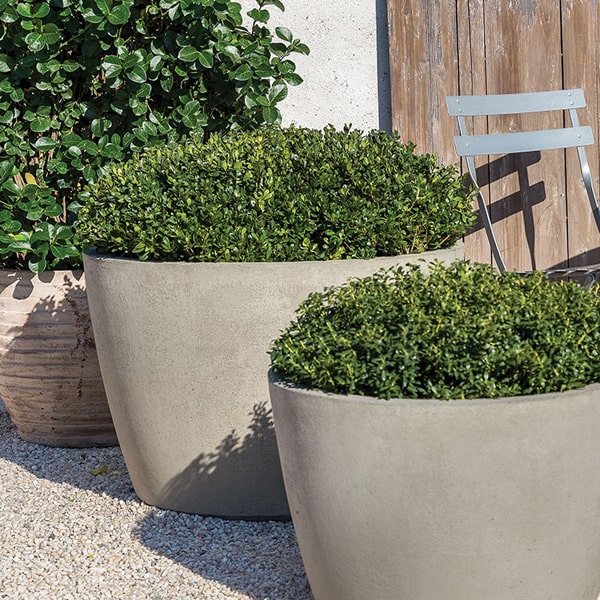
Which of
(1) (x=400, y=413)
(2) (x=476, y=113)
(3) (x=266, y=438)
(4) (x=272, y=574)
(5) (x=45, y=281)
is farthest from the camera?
(2) (x=476, y=113)

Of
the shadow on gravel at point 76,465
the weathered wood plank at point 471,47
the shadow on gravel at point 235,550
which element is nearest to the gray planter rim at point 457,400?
the shadow on gravel at point 235,550

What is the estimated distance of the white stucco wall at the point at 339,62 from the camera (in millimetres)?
4566

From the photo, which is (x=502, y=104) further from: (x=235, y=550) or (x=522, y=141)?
(x=235, y=550)

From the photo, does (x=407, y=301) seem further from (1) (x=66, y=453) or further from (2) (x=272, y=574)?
Answer: (1) (x=66, y=453)

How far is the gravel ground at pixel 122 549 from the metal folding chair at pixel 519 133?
173cm

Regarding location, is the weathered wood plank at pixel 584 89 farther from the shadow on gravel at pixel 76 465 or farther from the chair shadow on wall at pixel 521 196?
the shadow on gravel at pixel 76 465

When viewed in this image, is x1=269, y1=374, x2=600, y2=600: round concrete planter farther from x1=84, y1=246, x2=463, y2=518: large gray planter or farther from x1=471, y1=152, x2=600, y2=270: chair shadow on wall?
x1=471, y1=152, x2=600, y2=270: chair shadow on wall

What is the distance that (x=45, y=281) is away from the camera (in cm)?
406

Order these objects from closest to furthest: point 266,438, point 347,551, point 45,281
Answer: point 347,551 → point 266,438 → point 45,281

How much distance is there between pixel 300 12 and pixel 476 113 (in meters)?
0.91

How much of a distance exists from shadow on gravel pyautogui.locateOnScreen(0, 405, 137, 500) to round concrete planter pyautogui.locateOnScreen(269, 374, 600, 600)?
1414 millimetres

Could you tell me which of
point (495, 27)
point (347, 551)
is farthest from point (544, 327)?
point (495, 27)

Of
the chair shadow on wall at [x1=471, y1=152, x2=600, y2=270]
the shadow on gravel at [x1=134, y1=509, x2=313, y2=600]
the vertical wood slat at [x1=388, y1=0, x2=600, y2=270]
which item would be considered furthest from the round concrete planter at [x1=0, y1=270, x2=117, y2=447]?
the chair shadow on wall at [x1=471, y1=152, x2=600, y2=270]

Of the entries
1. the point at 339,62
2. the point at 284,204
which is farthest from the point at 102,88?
the point at 284,204
